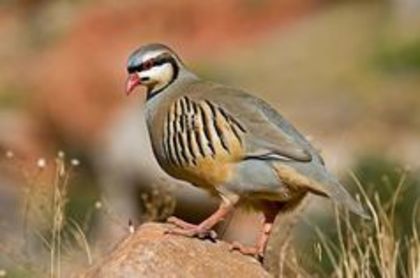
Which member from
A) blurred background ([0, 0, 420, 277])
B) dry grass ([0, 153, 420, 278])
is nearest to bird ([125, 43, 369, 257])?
dry grass ([0, 153, 420, 278])

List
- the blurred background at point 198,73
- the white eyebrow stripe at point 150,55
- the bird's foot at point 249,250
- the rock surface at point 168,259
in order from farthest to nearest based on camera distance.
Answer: the blurred background at point 198,73 → the white eyebrow stripe at point 150,55 → the bird's foot at point 249,250 → the rock surface at point 168,259

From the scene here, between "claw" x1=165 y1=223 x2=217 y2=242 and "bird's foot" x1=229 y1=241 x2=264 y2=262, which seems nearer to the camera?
"claw" x1=165 y1=223 x2=217 y2=242

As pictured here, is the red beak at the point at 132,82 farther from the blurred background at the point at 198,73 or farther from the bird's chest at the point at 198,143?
the blurred background at the point at 198,73

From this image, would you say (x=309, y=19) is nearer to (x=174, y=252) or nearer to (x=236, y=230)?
(x=236, y=230)

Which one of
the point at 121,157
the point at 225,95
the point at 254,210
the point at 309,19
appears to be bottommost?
the point at 309,19

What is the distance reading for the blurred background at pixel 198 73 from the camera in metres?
15.7

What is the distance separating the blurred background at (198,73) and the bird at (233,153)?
47.1 inches

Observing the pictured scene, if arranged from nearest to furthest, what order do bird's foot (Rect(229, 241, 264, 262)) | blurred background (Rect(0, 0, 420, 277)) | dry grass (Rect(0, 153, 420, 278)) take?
bird's foot (Rect(229, 241, 264, 262)) < dry grass (Rect(0, 153, 420, 278)) < blurred background (Rect(0, 0, 420, 277))

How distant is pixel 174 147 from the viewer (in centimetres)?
703

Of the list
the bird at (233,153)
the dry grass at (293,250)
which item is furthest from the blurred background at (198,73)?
the bird at (233,153)

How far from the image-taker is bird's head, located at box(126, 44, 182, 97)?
23.9ft

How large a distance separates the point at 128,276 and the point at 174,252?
29 cm

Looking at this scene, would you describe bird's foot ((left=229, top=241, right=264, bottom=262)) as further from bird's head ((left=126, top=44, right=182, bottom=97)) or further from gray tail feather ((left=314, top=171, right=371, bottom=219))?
bird's head ((left=126, top=44, right=182, bottom=97))

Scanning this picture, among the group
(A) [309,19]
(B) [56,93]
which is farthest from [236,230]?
(A) [309,19]
